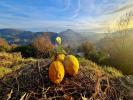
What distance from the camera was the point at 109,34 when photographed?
33375 millimetres

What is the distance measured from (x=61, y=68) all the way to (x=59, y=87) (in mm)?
243

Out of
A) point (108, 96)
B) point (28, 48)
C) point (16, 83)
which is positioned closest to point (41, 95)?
point (16, 83)

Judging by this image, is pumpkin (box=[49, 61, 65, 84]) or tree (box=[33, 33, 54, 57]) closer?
pumpkin (box=[49, 61, 65, 84])

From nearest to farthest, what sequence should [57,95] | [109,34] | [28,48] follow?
1. [57,95]
2. [28,48]
3. [109,34]

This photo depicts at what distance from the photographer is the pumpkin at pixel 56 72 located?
3.30 metres

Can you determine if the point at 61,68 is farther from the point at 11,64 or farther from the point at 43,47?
the point at 43,47

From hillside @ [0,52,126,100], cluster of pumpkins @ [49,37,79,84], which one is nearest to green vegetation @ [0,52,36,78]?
hillside @ [0,52,126,100]

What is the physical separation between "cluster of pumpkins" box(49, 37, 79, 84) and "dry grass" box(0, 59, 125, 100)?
0.06 meters

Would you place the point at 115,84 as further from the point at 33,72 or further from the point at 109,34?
the point at 109,34

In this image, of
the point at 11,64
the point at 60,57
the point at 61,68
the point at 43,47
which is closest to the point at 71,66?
the point at 61,68

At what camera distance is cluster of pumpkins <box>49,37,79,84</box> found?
3318mm

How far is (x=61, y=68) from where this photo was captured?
11.1 feet

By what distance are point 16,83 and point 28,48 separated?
23.4 meters

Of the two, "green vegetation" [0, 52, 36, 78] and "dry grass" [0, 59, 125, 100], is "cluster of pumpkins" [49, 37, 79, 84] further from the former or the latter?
"green vegetation" [0, 52, 36, 78]
